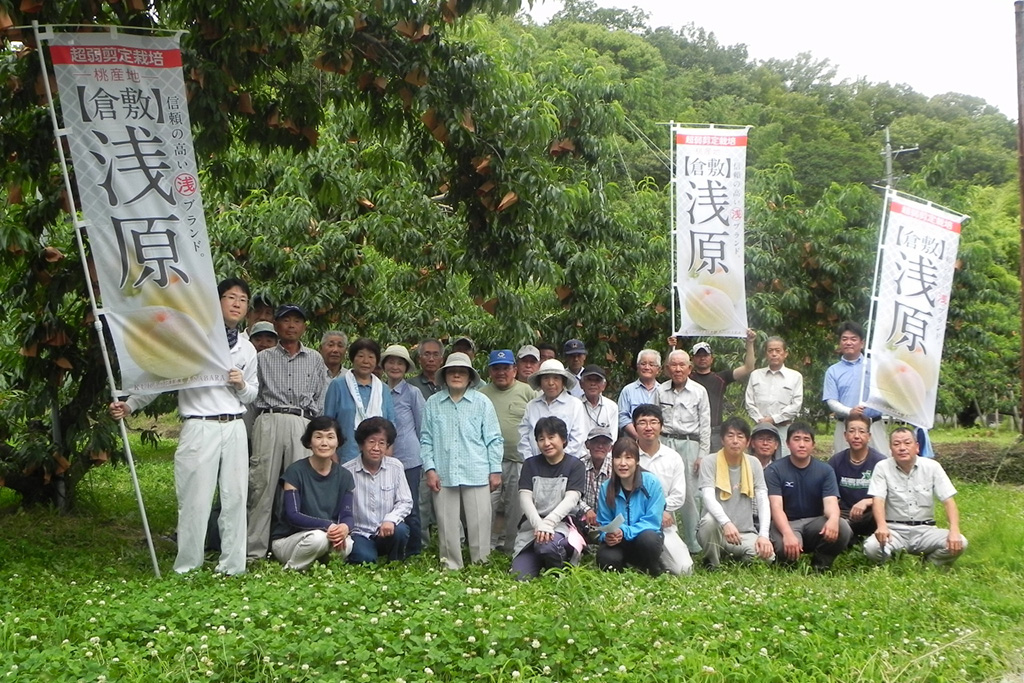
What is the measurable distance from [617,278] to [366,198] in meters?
3.15

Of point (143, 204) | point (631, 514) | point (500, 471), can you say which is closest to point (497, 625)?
point (631, 514)

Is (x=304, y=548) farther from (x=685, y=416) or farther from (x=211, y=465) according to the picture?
(x=685, y=416)

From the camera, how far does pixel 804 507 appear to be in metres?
9.17

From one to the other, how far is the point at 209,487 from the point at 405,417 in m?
2.23

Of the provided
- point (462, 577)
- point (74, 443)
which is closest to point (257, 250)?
point (74, 443)

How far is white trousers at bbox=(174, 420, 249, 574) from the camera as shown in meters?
→ 7.76

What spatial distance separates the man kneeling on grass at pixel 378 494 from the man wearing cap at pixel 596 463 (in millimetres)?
1429

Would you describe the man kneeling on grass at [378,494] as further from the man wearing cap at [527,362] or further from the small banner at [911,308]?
the small banner at [911,308]

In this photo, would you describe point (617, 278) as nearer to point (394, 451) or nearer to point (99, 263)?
point (394, 451)

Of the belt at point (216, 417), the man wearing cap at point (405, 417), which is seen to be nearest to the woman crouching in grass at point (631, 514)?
the man wearing cap at point (405, 417)

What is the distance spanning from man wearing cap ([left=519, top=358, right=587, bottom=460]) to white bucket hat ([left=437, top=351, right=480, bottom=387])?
58 cm

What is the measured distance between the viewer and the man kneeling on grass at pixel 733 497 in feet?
29.3

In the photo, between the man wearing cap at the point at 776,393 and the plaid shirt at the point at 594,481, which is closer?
the plaid shirt at the point at 594,481

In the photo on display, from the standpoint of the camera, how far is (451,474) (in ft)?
29.0
